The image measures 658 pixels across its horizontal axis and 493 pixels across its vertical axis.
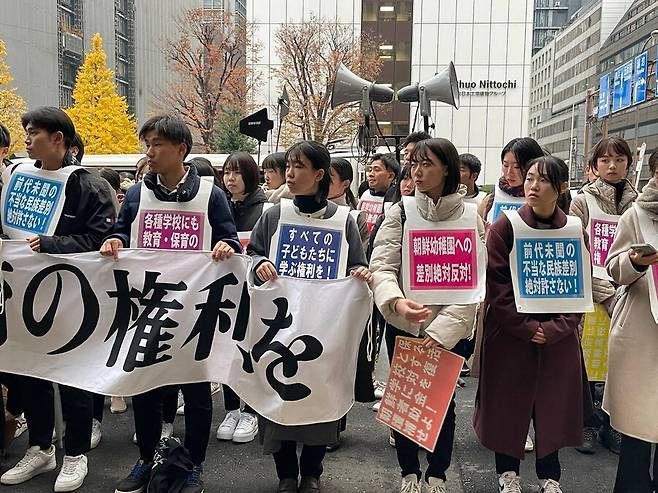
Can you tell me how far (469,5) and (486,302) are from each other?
30.3m

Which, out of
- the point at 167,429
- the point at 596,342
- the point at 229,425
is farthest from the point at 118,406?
the point at 596,342

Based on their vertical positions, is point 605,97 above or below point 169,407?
above

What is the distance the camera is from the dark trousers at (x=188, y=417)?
329 centimetres

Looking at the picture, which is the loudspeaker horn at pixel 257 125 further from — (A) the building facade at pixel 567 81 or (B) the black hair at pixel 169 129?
(A) the building facade at pixel 567 81

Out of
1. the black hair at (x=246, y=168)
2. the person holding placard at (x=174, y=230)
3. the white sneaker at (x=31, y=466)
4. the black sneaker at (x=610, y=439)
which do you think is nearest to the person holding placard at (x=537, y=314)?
the black sneaker at (x=610, y=439)

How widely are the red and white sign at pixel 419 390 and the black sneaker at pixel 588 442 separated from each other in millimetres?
1601

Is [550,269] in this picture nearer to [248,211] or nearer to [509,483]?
[509,483]

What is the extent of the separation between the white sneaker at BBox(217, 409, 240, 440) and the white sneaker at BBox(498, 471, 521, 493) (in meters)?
1.93

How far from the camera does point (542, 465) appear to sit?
331 cm

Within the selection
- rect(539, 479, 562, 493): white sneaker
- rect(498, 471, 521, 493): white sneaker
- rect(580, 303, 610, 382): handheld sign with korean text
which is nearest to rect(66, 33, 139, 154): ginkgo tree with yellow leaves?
rect(580, 303, 610, 382): handheld sign with korean text

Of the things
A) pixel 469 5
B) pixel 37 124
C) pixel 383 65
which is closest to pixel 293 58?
pixel 383 65

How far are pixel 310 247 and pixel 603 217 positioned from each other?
2.16 metres

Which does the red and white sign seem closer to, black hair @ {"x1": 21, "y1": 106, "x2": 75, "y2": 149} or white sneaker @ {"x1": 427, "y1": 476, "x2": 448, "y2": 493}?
white sneaker @ {"x1": 427, "y1": 476, "x2": 448, "y2": 493}

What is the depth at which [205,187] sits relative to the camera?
338 centimetres
